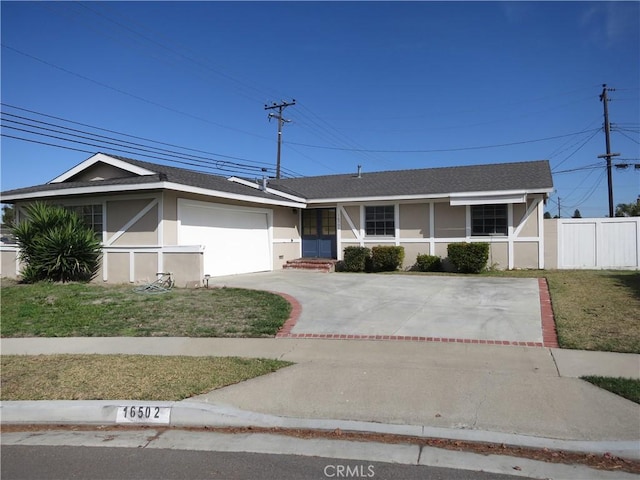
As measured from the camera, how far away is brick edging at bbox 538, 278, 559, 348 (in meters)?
7.51

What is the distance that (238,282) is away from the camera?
1495 cm

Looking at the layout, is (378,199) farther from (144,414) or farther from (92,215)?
(144,414)

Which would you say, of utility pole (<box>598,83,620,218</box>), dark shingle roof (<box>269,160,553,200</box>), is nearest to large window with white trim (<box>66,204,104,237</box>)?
dark shingle roof (<box>269,160,553,200</box>)

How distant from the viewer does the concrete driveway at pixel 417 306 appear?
836 cm

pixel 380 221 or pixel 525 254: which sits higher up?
pixel 380 221

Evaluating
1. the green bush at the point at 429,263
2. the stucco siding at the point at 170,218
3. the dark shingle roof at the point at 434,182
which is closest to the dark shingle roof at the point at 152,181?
the stucco siding at the point at 170,218

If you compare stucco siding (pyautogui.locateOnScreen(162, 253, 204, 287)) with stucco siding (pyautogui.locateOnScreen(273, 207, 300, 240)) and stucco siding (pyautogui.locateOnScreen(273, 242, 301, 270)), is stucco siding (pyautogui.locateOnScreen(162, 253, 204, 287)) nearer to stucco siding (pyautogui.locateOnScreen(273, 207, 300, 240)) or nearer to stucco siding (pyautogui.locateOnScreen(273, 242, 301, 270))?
stucco siding (pyautogui.locateOnScreen(273, 242, 301, 270))

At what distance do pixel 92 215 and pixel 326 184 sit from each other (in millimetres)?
10671

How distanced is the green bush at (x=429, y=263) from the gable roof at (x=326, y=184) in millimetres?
2299

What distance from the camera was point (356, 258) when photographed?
18281 mm

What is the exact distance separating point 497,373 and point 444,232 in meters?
12.6

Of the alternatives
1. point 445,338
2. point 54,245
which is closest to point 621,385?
point 445,338

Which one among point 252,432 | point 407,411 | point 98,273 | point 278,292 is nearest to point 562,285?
point 278,292

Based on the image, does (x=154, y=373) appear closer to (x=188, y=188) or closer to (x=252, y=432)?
(x=252, y=432)
